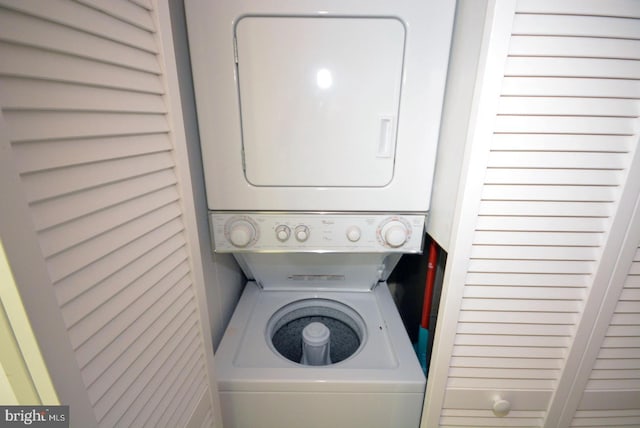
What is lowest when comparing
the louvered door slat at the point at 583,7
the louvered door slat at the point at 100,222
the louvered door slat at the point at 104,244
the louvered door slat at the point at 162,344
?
the louvered door slat at the point at 162,344

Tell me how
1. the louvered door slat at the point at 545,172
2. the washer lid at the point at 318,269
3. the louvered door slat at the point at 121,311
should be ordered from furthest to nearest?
the washer lid at the point at 318,269 → the louvered door slat at the point at 545,172 → the louvered door slat at the point at 121,311

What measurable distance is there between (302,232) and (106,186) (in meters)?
0.78

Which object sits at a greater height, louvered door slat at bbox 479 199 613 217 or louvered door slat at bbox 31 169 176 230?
louvered door slat at bbox 31 169 176 230

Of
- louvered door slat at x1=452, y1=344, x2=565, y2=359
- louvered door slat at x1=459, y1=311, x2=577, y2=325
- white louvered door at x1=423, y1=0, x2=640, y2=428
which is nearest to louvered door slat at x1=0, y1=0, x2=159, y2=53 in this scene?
white louvered door at x1=423, y1=0, x2=640, y2=428

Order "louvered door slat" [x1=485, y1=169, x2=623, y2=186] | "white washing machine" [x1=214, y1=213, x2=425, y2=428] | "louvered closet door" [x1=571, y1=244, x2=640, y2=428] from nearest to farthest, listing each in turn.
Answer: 1. "louvered door slat" [x1=485, y1=169, x2=623, y2=186]
2. "louvered closet door" [x1=571, y1=244, x2=640, y2=428]
3. "white washing machine" [x1=214, y1=213, x2=425, y2=428]

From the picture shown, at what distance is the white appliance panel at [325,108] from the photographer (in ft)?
3.33

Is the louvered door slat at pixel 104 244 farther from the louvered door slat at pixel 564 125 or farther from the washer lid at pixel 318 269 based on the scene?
the louvered door slat at pixel 564 125

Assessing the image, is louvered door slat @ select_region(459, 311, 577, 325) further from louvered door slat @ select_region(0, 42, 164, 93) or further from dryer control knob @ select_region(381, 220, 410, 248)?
louvered door slat @ select_region(0, 42, 164, 93)

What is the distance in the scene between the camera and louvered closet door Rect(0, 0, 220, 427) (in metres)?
0.46

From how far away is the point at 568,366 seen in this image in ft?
3.43

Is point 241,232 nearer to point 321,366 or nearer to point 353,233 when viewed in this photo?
point 353,233

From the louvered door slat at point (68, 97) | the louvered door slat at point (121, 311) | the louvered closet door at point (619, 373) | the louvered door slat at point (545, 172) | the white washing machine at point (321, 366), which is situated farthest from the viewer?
the white washing machine at point (321, 366)

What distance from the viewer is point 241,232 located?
4.06 feet

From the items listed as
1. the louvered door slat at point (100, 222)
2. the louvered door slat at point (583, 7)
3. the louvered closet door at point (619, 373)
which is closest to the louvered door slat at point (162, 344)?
the louvered door slat at point (100, 222)
